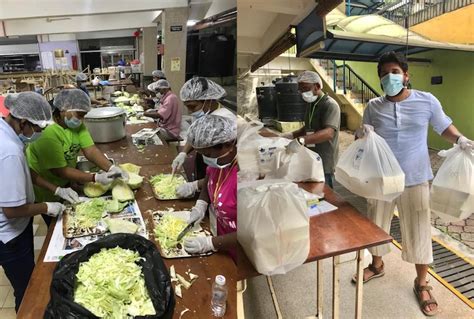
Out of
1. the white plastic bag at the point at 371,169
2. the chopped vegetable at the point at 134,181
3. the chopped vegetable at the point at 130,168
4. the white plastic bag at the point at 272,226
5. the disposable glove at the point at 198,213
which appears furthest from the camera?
the chopped vegetable at the point at 130,168

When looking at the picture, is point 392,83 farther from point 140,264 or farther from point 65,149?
point 65,149

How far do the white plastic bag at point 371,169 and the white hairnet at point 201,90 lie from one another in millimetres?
550

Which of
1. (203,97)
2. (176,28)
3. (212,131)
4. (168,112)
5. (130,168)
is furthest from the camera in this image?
(130,168)

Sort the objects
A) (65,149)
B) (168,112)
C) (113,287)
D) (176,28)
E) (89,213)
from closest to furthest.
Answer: (113,287) < (89,213) < (176,28) < (65,149) < (168,112)

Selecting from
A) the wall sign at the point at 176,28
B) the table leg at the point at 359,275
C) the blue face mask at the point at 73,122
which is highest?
the wall sign at the point at 176,28

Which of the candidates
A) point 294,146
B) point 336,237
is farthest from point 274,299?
point 294,146

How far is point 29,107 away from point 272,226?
4.07 ft

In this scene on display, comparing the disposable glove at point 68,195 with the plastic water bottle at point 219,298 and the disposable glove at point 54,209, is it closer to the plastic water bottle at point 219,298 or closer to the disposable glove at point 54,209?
the disposable glove at point 54,209

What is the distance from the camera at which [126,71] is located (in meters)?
1.87

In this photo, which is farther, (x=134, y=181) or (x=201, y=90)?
(x=134, y=181)

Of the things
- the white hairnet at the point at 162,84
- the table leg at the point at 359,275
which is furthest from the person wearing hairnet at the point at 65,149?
the table leg at the point at 359,275

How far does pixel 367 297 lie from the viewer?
1.48m

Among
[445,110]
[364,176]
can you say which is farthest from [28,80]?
[445,110]

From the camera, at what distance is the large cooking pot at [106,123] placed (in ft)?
5.35
